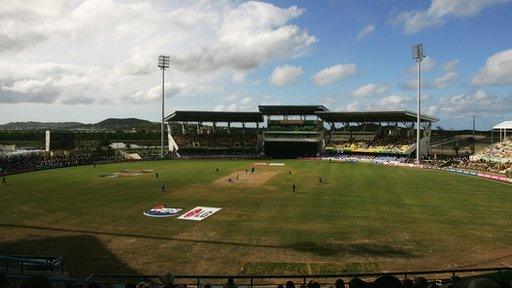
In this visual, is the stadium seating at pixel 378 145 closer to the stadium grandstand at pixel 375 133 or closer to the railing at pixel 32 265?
the stadium grandstand at pixel 375 133

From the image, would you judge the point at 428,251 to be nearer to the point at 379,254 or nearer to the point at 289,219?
the point at 379,254

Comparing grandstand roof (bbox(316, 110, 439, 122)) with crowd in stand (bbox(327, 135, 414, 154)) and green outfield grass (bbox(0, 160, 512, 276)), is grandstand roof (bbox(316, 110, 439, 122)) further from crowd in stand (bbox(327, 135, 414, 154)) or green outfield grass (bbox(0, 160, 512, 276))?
green outfield grass (bbox(0, 160, 512, 276))

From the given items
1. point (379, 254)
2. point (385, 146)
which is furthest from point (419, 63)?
point (379, 254)

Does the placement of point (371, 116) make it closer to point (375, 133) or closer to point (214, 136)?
point (375, 133)

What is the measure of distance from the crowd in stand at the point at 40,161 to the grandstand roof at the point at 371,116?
57.0 m

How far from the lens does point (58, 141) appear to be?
3792 inches

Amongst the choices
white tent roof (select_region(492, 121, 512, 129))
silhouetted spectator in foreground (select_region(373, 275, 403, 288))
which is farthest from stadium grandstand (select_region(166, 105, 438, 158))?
silhouetted spectator in foreground (select_region(373, 275, 403, 288))

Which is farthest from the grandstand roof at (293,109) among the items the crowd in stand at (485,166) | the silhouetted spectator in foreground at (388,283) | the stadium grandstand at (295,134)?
the silhouetted spectator in foreground at (388,283)

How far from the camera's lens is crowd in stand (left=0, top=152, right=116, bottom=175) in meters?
74.5

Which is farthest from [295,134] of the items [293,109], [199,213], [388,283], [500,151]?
[388,283]

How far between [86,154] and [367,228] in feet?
283

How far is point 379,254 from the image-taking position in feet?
78.9

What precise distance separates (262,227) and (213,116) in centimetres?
8984

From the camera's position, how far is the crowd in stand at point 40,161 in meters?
74.5
